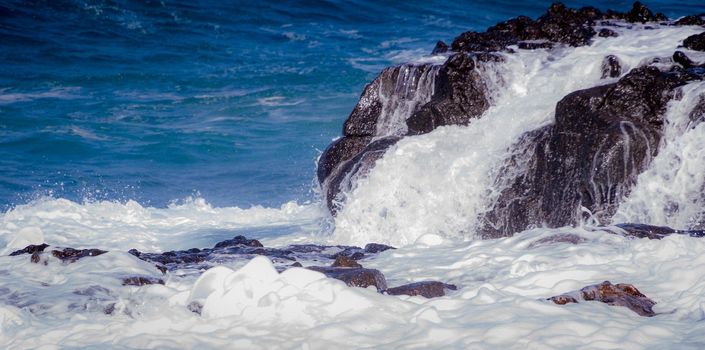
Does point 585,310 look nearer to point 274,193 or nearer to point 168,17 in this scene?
point 274,193

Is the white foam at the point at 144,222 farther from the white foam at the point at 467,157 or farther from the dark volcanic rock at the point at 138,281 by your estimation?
the dark volcanic rock at the point at 138,281

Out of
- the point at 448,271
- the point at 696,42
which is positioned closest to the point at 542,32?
the point at 696,42

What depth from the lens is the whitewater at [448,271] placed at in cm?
452

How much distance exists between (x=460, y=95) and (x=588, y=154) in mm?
1820

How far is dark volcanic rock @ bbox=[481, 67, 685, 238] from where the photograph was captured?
7.53 meters

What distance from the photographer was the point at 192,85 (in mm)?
18875

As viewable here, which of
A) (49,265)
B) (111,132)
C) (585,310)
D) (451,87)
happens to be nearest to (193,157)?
(111,132)

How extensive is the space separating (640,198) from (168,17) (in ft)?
54.7

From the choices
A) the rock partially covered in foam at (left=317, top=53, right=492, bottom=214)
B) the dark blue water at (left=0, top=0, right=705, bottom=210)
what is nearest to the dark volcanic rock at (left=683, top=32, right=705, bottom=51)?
the rock partially covered in foam at (left=317, top=53, right=492, bottom=214)

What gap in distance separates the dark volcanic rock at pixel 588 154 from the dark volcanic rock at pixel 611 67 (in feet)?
1.93

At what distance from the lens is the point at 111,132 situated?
16453mm

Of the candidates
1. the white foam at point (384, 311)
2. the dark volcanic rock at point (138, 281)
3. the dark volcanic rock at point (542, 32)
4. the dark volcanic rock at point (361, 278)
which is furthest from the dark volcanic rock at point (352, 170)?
the dark volcanic rock at point (361, 278)

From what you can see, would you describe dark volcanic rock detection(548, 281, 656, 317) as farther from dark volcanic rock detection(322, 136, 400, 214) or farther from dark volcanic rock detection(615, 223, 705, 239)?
dark volcanic rock detection(322, 136, 400, 214)

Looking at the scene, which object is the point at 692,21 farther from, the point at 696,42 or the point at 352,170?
the point at 352,170
